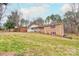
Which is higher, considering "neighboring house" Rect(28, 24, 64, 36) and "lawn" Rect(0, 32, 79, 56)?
"neighboring house" Rect(28, 24, 64, 36)

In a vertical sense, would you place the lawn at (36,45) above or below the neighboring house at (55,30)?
below

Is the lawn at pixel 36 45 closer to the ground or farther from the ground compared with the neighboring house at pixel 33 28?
closer to the ground

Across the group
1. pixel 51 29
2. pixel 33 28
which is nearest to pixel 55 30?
pixel 51 29

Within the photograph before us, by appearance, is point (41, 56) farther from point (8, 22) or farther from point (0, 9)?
point (0, 9)

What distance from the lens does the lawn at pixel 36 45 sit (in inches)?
71.0

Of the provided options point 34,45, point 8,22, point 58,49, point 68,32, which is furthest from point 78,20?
point 8,22

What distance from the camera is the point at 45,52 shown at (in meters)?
1.80

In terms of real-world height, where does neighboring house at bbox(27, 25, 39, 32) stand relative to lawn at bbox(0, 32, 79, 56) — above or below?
above

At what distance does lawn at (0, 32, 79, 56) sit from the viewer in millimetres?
1804

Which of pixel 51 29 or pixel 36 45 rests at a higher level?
pixel 51 29

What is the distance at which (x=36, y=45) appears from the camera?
183 cm

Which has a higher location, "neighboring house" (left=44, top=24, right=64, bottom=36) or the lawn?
"neighboring house" (left=44, top=24, right=64, bottom=36)

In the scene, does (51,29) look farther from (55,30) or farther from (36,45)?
(36,45)

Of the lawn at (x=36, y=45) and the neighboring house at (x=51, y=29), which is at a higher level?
the neighboring house at (x=51, y=29)
